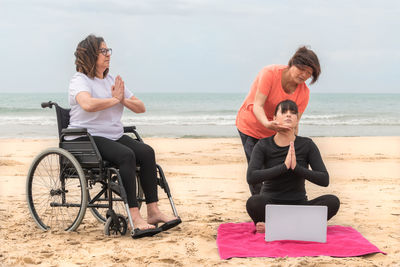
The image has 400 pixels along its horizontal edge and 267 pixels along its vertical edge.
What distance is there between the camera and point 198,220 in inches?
170

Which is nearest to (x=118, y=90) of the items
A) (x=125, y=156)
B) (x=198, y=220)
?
(x=125, y=156)

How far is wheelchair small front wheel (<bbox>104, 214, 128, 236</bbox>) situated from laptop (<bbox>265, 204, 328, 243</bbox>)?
3.25ft

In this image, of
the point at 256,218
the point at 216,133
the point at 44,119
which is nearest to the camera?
the point at 256,218

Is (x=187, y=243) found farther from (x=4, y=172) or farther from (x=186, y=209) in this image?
(x=4, y=172)

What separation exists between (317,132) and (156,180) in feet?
45.6

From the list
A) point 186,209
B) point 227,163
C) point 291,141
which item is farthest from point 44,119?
point 291,141

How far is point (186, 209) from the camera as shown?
15.9 ft

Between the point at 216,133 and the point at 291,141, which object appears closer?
the point at 291,141

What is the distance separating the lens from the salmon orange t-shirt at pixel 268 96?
3.79 meters

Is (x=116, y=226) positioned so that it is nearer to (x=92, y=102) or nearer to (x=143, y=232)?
(x=143, y=232)

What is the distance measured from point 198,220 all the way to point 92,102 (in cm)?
131

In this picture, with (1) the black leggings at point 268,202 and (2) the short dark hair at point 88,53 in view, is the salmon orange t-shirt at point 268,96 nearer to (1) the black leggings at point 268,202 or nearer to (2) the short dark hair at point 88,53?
(1) the black leggings at point 268,202

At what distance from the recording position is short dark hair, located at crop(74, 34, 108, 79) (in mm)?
3768

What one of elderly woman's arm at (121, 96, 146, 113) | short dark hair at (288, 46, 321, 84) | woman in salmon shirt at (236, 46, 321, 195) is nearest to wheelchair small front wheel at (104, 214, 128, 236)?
elderly woman's arm at (121, 96, 146, 113)
